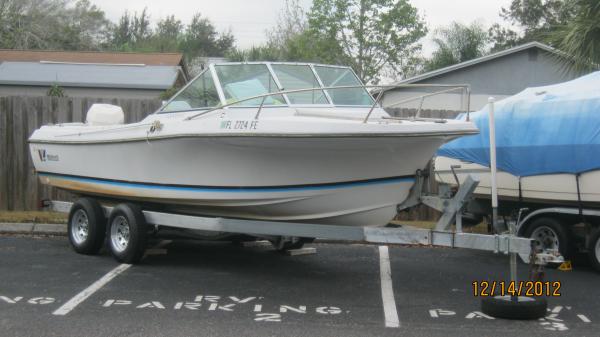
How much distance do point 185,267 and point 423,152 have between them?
329 cm

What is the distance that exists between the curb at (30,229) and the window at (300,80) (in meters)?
4.63

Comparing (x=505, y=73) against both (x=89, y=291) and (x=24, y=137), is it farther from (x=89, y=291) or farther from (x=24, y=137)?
(x=89, y=291)

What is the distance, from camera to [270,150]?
8016 mm

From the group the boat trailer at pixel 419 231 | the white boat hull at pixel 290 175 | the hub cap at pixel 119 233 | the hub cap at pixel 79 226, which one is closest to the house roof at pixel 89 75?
the hub cap at pixel 79 226

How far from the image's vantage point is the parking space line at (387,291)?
7051mm

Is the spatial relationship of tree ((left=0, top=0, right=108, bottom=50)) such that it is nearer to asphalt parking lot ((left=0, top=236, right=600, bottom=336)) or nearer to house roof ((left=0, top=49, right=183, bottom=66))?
house roof ((left=0, top=49, right=183, bottom=66))

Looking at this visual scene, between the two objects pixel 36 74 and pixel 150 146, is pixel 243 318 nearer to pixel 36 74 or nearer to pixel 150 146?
pixel 150 146

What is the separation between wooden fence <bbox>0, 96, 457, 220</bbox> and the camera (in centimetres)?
1354

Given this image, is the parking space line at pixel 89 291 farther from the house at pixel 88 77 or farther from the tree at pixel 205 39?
the tree at pixel 205 39

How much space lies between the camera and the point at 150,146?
9.30 metres

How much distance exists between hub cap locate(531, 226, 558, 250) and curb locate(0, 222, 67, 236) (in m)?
6.66

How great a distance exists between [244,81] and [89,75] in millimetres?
20416

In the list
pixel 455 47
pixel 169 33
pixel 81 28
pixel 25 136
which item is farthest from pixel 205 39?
pixel 25 136
